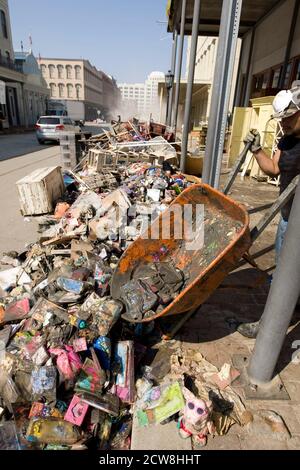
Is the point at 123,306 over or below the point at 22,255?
over

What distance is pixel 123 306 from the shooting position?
9.06 ft

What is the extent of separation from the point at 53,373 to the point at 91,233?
8.90 feet

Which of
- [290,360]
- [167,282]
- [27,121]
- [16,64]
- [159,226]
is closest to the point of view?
[290,360]

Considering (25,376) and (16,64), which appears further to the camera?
(16,64)

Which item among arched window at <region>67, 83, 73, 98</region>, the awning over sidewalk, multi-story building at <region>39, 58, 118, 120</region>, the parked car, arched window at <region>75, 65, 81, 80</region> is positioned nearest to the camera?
the awning over sidewalk

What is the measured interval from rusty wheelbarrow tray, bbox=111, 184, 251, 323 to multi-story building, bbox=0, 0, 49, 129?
1224 inches

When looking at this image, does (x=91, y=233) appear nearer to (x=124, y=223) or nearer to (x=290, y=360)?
(x=124, y=223)

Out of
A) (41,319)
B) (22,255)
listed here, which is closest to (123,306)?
(41,319)

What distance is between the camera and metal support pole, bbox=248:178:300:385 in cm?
200

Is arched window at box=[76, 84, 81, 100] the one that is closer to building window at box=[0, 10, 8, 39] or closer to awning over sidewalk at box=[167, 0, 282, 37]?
building window at box=[0, 10, 8, 39]

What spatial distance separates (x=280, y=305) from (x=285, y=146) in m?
1.51

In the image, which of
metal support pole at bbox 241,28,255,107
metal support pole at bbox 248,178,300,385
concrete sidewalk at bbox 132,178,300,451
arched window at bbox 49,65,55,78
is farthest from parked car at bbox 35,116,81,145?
arched window at bbox 49,65,55,78

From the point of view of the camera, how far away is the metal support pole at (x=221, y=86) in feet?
12.7
